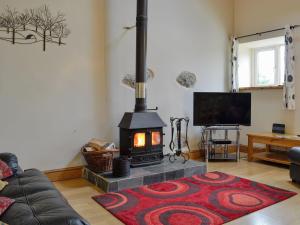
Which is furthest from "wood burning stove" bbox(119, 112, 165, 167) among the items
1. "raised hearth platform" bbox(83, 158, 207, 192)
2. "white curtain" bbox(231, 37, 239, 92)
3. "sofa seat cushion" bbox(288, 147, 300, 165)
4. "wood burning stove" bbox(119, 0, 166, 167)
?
"white curtain" bbox(231, 37, 239, 92)

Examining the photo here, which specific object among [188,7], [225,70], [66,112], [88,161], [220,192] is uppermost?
[188,7]

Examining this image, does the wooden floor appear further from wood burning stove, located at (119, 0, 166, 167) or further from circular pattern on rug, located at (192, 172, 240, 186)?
wood burning stove, located at (119, 0, 166, 167)

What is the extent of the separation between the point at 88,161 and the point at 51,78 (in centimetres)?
117

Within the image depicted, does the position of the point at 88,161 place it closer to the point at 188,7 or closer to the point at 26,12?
the point at 26,12

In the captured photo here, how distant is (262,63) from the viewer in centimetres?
538

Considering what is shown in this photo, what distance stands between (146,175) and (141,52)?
1.64 metres

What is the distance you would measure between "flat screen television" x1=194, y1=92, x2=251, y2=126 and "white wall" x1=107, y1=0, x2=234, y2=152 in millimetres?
294

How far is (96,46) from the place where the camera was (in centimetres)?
392

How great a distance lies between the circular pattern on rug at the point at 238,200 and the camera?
9.00ft

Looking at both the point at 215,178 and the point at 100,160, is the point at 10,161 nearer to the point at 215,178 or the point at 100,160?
Result: the point at 100,160

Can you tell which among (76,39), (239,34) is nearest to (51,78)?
(76,39)

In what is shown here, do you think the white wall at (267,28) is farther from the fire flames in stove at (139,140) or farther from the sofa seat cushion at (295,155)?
the fire flames in stove at (139,140)

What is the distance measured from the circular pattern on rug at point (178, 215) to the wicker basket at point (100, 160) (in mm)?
1062

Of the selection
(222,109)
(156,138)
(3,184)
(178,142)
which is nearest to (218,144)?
(222,109)
